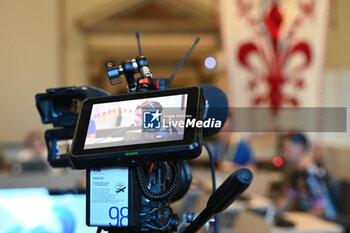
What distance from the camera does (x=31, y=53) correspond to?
22.0 ft

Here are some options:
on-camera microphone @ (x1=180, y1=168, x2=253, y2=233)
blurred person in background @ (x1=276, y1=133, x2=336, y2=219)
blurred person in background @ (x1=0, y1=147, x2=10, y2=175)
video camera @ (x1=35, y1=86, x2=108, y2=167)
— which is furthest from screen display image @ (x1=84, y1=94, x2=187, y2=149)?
blurred person in background @ (x1=0, y1=147, x2=10, y2=175)

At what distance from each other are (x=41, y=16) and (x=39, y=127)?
157 centimetres

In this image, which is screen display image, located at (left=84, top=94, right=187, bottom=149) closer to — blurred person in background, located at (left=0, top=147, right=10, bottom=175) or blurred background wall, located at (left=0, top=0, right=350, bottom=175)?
blurred person in background, located at (left=0, top=147, right=10, bottom=175)

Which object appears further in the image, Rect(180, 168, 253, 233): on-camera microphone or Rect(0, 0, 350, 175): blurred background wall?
Rect(0, 0, 350, 175): blurred background wall

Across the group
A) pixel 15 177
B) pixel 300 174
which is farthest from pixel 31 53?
pixel 300 174

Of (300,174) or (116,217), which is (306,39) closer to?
(300,174)

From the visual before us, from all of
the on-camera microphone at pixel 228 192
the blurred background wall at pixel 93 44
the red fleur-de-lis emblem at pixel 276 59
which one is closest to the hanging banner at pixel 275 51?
the red fleur-de-lis emblem at pixel 276 59

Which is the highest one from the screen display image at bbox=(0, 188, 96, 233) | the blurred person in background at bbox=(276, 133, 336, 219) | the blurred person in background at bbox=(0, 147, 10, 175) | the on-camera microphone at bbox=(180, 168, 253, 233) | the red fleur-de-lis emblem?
the red fleur-de-lis emblem

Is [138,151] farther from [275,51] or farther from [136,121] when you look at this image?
[275,51]

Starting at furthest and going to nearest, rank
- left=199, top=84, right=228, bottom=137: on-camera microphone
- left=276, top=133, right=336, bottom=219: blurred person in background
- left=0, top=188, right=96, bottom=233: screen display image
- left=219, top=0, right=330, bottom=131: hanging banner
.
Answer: left=219, top=0, right=330, bottom=131: hanging banner → left=276, top=133, right=336, bottom=219: blurred person in background → left=0, top=188, right=96, bottom=233: screen display image → left=199, top=84, right=228, bottom=137: on-camera microphone

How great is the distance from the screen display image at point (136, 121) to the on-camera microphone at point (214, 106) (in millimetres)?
170

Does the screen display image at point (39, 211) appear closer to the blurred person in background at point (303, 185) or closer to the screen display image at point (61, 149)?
the screen display image at point (61, 149)

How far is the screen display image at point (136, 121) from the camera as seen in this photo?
761 millimetres

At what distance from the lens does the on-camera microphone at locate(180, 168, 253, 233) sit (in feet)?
2.08
